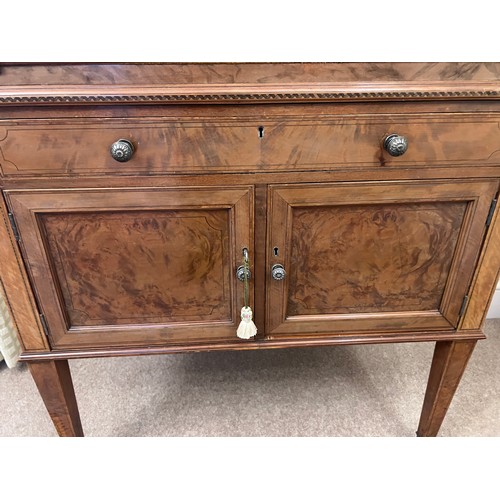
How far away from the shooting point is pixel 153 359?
111 cm

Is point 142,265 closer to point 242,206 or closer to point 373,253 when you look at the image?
point 242,206

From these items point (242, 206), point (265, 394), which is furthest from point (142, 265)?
point (265, 394)

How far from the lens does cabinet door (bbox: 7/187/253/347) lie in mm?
574

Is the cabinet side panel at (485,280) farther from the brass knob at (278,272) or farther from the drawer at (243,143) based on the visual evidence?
the brass knob at (278,272)

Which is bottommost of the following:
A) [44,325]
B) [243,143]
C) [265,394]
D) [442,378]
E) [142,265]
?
[265,394]

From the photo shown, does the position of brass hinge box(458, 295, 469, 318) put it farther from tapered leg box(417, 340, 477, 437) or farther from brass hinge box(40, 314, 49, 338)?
brass hinge box(40, 314, 49, 338)

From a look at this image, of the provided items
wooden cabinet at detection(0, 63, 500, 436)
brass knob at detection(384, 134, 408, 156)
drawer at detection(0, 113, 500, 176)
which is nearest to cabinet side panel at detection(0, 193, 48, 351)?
wooden cabinet at detection(0, 63, 500, 436)

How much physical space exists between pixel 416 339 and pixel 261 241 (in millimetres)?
350

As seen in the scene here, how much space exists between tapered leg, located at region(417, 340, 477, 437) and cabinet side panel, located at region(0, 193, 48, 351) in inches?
29.0

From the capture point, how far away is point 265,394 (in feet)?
3.27

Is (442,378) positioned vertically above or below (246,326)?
below

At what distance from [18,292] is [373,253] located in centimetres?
57

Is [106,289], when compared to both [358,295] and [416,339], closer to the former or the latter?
[358,295]
